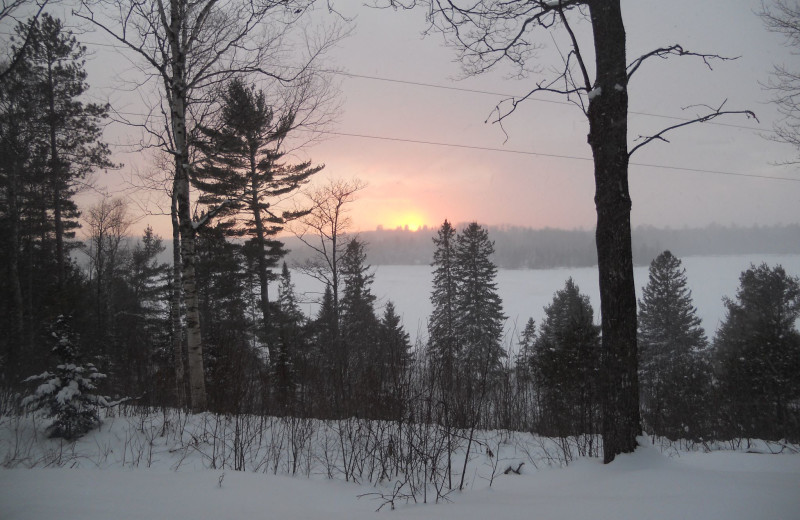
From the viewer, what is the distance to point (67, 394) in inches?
189

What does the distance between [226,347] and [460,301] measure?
1911 cm

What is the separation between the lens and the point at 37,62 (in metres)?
13.5

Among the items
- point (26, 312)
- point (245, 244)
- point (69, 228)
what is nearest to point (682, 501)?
point (245, 244)

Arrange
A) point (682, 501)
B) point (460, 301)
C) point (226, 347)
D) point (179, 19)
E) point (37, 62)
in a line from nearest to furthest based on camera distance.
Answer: point (682, 501) → point (179, 19) → point (226, 347) → point (37, 62) → point (460, 301)

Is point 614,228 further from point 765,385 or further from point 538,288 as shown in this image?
point 538,288

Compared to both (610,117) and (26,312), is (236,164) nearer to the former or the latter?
(26,312)

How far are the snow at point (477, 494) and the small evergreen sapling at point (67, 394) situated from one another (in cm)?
201

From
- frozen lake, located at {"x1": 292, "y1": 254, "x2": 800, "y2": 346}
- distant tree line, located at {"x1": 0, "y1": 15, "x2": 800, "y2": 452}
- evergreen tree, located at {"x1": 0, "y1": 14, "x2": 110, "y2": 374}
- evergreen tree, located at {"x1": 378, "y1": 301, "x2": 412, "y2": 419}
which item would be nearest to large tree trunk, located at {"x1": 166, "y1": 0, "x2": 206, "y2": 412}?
distant tree line, located at {"x1": 0, "y1": 15, "x2": 800, "y2": 452}

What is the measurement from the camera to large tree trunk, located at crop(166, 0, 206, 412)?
5965mm

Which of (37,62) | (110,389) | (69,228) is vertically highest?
(37,62)

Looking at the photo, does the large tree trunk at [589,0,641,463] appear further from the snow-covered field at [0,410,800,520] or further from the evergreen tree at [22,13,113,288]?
the evergreen tree at [22,13,113,288]

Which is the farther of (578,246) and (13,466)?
(578,246)

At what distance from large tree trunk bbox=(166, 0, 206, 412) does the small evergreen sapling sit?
4.23ft

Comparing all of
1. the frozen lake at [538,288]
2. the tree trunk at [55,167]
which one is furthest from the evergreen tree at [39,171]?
the frozen lake at [538,288]
